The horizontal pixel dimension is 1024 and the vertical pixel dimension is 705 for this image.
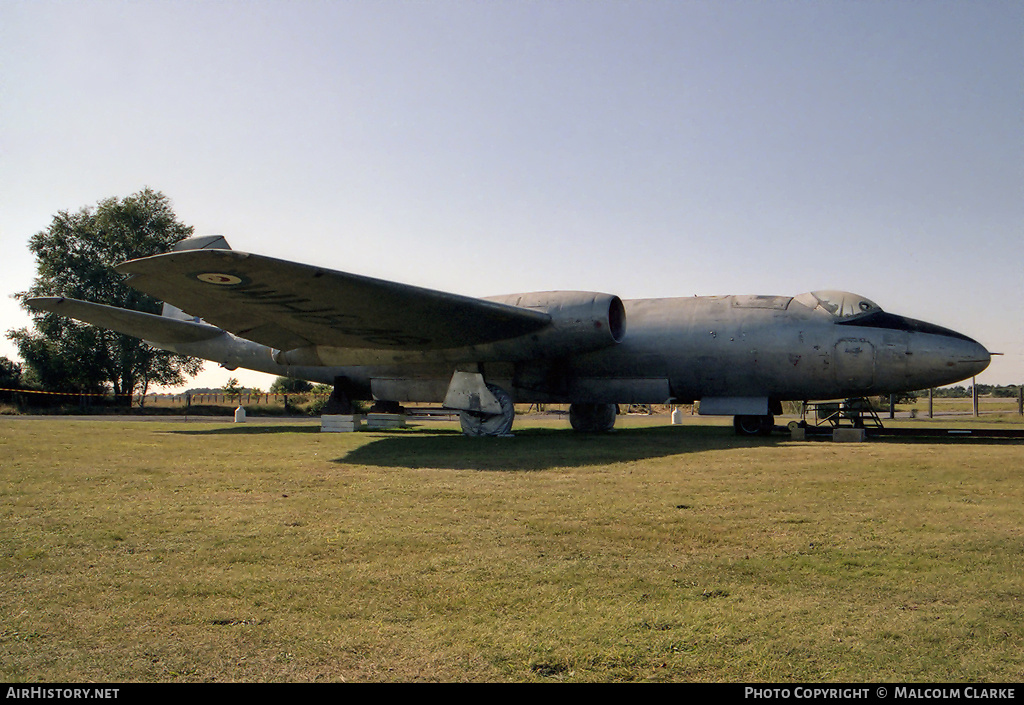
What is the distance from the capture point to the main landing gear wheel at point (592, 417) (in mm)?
18438

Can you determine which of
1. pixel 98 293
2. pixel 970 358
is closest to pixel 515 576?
pixel 970 358

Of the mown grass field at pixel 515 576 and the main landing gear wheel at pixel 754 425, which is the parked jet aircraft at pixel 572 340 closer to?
the main landing gear wheel at pixel 754 425

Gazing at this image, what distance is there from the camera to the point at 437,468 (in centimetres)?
963

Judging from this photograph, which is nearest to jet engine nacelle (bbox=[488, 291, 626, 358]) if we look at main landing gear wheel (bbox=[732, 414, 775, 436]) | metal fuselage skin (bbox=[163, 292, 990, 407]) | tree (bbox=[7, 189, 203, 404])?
metal fuselage skin (bbox=[163, 292, 990, 407])

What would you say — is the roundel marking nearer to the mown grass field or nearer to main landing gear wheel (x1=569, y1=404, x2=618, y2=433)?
the mown grass field

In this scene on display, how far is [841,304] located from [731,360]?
2723mm

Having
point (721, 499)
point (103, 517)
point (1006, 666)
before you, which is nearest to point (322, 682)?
point (1006, 666)

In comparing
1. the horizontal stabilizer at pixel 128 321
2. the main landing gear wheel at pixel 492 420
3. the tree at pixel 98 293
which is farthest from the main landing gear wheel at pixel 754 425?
the tree at pixel 98 293

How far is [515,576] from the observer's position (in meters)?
4.37

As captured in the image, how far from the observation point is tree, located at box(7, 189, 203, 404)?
4381 centimetres

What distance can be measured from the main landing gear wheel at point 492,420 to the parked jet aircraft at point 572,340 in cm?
3

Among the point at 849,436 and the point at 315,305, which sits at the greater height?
the point at 315,305

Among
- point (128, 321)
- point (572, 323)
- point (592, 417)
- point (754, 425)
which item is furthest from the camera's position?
point (128, 321)

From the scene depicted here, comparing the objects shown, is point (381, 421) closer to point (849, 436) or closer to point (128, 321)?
point (128, 321)
